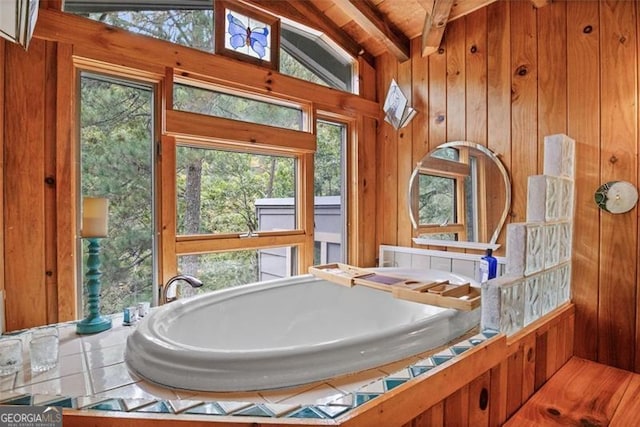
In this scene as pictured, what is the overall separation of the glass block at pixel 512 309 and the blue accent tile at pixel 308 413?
788 millimetres

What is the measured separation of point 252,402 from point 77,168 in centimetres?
139

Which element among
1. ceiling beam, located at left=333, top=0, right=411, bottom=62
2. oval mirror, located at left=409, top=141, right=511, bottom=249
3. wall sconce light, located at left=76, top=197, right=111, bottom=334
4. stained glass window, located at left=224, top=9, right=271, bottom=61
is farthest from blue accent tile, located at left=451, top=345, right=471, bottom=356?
ceiling beam, located at left=333, top=0, right=411, bottom=62

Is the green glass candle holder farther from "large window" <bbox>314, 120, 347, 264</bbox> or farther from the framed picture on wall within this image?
"large window" <bbox>314, 120, 347, 264</bbox>

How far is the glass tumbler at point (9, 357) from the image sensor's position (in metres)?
0.93

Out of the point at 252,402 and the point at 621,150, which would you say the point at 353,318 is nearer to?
the point at 252,402

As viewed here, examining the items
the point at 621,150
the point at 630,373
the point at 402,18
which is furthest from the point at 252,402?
the point at 402,18

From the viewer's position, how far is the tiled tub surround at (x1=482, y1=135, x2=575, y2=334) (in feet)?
4.06

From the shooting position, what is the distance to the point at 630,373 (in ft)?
5.10

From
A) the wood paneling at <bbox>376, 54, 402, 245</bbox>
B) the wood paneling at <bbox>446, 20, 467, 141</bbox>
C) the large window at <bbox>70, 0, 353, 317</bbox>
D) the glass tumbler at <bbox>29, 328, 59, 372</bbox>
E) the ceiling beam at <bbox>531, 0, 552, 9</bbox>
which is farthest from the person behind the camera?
the wood paneling at <bbox>376, 54, 402, 245</bbox>

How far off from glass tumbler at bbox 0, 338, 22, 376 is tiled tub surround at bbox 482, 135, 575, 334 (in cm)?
149

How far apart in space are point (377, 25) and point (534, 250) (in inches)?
66.4

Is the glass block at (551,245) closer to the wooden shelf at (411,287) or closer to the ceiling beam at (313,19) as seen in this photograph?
the wooden shelf at (411,287)

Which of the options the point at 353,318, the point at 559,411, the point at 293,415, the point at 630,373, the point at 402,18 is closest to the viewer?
the point at 293,415

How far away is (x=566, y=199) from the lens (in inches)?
63.1
